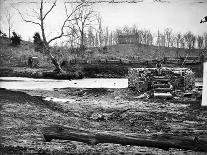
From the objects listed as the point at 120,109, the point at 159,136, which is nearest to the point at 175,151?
the point at 159,136

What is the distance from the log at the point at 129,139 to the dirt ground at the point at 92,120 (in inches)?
18.1

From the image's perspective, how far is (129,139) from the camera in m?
5.90

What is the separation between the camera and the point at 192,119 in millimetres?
10289

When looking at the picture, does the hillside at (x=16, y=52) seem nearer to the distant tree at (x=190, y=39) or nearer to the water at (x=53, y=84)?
the water at (x=53, y=84)

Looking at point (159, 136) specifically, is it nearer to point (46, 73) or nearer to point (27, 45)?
point (46, 73)

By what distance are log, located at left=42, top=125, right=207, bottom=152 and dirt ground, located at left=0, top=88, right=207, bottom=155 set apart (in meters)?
0.46

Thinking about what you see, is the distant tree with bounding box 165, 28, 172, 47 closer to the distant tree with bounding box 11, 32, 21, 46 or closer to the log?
the distant tree with bounding box 11, 32, 21, 46

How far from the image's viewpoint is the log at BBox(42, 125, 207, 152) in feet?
18.4

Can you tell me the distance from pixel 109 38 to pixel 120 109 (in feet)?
262

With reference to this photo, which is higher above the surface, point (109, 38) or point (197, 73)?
point (109, 38)

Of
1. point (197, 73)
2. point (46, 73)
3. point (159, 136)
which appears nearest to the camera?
point (159, 136)

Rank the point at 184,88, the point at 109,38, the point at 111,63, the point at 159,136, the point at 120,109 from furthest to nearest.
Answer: the point at 109,38, the point at 111,63, the point at 184,88, the point at 120,109, the point at 159,136

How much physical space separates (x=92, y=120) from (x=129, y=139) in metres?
4.49

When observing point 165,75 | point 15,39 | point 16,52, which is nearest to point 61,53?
point 16,52
